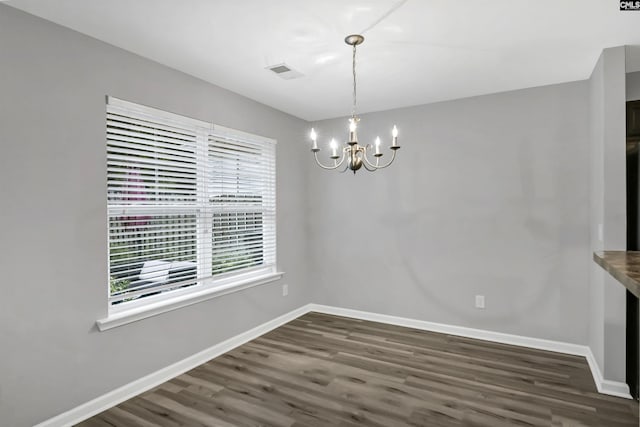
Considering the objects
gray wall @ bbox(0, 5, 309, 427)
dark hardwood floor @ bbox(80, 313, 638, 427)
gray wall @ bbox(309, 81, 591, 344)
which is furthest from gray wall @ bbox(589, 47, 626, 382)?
gray wall @ bbox(0, 5, 309, 427)

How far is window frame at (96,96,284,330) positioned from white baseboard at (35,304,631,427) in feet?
1.61

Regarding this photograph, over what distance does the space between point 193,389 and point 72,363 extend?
85 centimetres

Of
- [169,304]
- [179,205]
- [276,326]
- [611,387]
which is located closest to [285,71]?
[179,205]

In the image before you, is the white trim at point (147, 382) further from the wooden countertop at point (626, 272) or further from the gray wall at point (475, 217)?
the wooden countertop at point (626, 272)

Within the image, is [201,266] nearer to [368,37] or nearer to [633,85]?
[368,37]

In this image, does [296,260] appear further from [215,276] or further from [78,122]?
[78,122]

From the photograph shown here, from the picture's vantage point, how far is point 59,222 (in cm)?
234

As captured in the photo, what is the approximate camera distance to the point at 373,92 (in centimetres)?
371

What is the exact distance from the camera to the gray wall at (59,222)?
2.11 metres

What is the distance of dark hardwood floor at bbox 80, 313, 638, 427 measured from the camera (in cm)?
242

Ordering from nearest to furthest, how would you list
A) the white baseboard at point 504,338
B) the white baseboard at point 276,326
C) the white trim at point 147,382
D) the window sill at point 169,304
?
the white trim at point 147,382 → the white baseboard at point 276,326 → the window sill at point 169,304 → the white baseboard at point 504,338

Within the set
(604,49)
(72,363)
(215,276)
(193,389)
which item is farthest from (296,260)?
(604,49)

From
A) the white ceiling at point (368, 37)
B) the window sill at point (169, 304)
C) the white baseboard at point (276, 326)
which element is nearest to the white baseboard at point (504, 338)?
the white baseboard at point (276, 326)

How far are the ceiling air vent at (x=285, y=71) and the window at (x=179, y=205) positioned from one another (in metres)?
0.82
